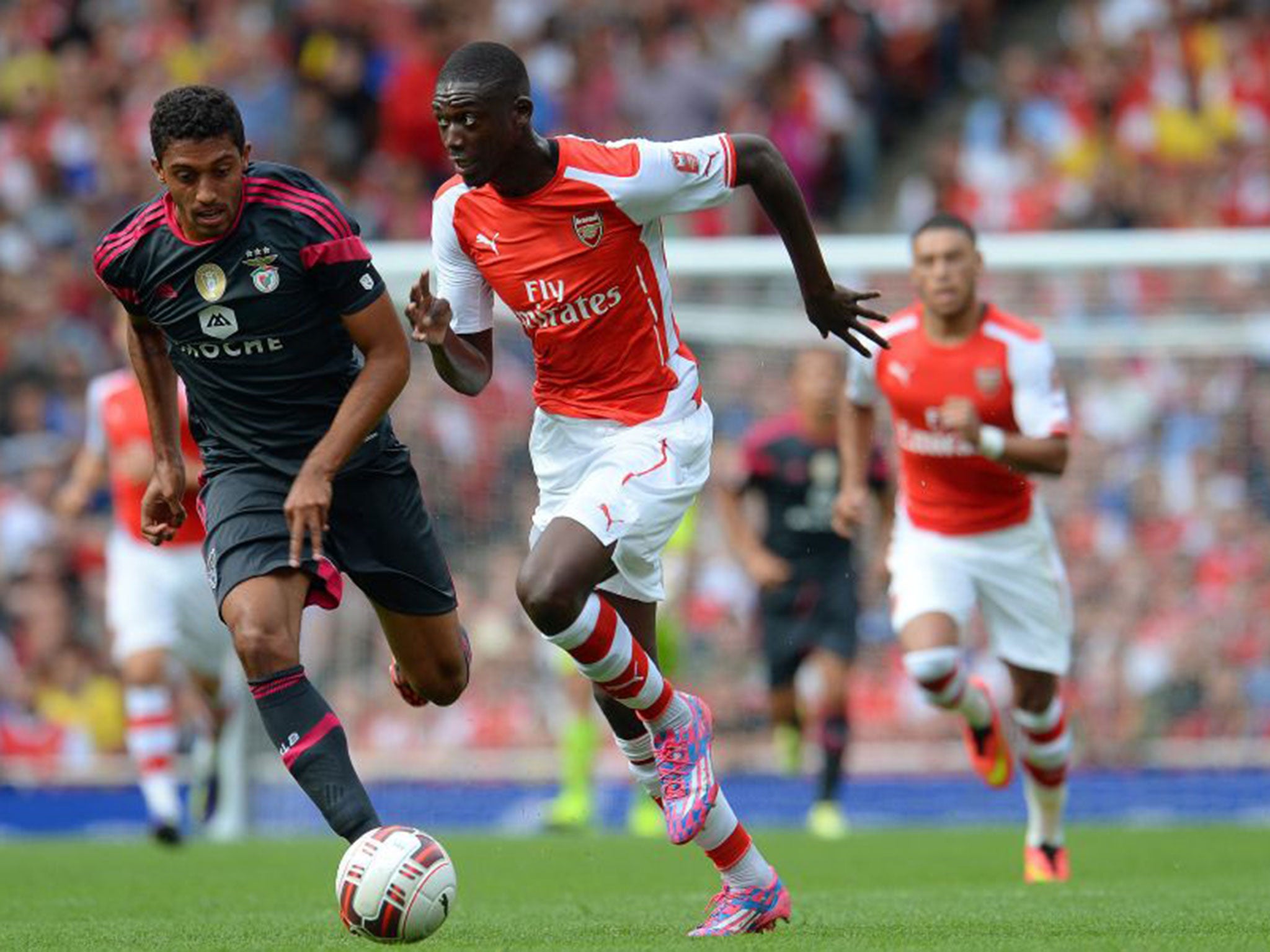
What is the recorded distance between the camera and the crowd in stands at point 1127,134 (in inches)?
711

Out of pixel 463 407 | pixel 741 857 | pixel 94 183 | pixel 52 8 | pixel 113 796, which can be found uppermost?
pixel 52 8

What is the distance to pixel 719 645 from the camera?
51.8 feet

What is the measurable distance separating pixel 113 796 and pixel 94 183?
262 inches

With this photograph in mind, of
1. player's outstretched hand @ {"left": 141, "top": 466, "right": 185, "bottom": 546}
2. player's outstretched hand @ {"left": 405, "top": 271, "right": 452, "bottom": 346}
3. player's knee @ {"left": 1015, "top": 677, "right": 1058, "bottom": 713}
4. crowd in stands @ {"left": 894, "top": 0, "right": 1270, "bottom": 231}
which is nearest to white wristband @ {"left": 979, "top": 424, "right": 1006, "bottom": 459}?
player's knee @ {"left": 1015, "top": 677, "right": 1058, "bottom": 713}

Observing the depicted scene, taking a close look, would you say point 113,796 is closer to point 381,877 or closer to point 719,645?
A: point 719,645

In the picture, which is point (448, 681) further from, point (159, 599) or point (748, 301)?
point (748, 301)

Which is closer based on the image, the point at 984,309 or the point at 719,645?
the point at 984,309

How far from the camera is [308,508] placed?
21.4ft

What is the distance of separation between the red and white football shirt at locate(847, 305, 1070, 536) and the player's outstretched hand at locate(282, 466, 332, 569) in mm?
4004

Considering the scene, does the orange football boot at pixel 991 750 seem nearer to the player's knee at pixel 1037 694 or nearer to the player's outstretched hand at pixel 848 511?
the player's knee at pixel 1037 694

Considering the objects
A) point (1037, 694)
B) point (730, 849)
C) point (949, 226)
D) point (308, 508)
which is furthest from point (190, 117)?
point (1037, 694)

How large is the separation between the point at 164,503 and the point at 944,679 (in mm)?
3886

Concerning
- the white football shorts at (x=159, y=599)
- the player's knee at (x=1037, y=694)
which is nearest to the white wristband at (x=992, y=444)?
the player's knee at (x=1037, y=694)

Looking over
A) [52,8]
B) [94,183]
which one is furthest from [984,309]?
[52,8]
